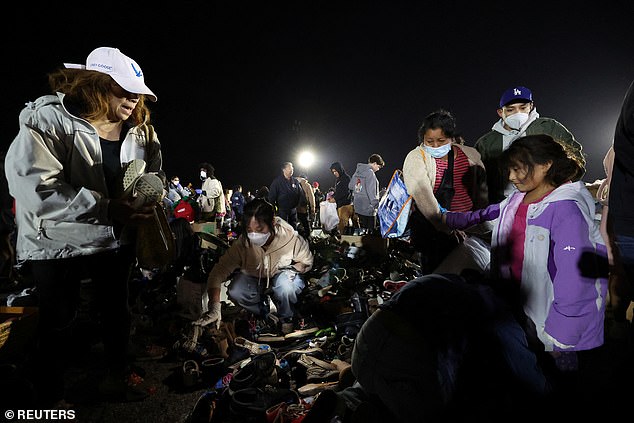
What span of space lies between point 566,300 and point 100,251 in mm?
2914

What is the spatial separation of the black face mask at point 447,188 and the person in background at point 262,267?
2011 millimetres

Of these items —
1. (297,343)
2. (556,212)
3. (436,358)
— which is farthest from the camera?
(297,343)

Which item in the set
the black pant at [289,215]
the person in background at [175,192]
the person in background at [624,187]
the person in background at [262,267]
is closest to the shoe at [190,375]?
the person in background at [262,267]

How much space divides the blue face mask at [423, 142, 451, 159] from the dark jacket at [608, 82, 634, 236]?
1.67m

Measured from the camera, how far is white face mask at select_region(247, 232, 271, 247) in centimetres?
400

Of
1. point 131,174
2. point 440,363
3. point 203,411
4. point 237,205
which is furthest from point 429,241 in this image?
point 237,205

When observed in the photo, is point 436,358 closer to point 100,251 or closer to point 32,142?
point 100,251

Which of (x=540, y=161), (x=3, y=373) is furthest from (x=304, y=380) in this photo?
(x=540, y=161)

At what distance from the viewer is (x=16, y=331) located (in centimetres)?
285

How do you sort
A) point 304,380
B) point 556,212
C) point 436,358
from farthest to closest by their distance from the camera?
point 304,380, point 556,212, point 436,358

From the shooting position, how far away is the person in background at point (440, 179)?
127 inches

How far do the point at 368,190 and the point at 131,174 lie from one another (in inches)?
250

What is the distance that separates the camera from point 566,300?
178 cm

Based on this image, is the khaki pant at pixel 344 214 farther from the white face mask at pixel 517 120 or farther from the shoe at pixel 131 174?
the shoe at pixel 131 174
